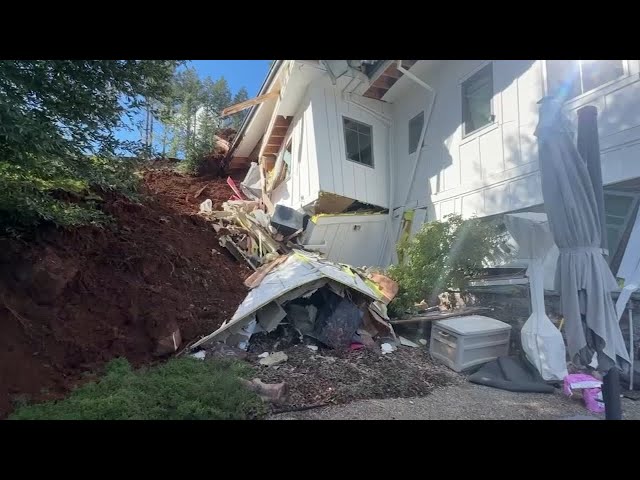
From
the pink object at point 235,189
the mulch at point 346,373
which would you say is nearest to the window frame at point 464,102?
the mulch at point 346,373

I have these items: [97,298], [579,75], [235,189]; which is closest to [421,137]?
[579,75]

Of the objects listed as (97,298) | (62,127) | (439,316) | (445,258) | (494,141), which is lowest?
(439,316)

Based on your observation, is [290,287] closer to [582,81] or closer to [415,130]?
[582,81]

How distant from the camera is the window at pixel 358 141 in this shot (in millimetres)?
8828

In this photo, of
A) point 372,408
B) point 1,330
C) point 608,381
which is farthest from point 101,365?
point 608,381

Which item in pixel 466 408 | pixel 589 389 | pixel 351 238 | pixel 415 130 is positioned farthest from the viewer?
pixel 351 238

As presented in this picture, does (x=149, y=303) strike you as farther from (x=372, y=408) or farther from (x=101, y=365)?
(x=372, y=408)

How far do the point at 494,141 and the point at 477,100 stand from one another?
1.02 m

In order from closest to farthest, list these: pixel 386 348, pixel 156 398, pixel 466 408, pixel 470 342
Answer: pixel 156 398
pixel 466 408
pixel 470 342
pixel 386 348

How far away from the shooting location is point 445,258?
600cm

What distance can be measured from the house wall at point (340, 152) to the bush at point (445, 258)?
282 centimetres

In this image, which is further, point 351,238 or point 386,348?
point 351,238

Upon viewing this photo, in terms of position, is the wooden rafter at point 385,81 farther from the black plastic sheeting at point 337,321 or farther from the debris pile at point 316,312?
the black plastic sheeting at point 337,321
